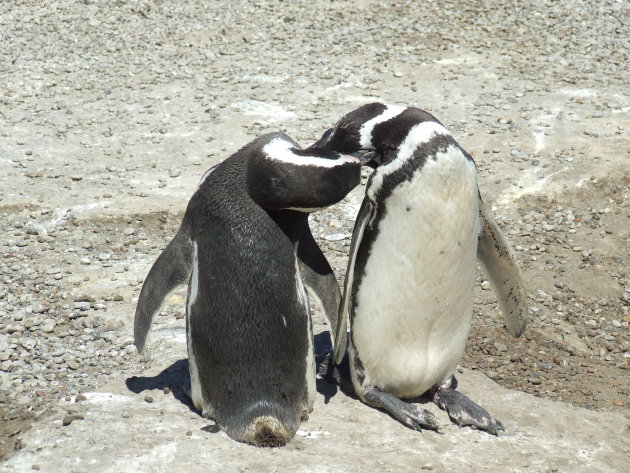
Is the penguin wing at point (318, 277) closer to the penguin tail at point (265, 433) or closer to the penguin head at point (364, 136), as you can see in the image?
the penguin head at point (364, 136)

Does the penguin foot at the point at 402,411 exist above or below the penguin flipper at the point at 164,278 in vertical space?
below

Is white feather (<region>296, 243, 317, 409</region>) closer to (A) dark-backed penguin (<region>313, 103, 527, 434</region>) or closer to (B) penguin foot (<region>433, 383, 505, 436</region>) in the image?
(A) dark-backed penguin (<region>313, 103, 527, 434</region>)

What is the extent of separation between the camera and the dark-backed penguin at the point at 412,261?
4.01m

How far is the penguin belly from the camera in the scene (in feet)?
13.2

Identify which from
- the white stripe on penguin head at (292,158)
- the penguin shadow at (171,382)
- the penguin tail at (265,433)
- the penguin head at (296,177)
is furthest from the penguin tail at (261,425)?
the white stripe on penguin head at (292,158)

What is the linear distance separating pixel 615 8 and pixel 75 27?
6.17 meters

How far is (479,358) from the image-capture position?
529 centimetres

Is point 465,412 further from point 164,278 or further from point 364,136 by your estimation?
point 164,278

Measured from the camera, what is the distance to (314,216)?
6.92m

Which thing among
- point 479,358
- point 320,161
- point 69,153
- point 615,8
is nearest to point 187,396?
point 320,161

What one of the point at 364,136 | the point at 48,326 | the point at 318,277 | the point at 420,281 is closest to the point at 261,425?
the point at 318,277

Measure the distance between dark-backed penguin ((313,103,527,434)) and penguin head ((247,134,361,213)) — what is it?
0.26m

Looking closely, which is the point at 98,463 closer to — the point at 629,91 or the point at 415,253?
the point at 415,253

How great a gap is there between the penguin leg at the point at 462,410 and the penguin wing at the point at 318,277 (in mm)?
611
